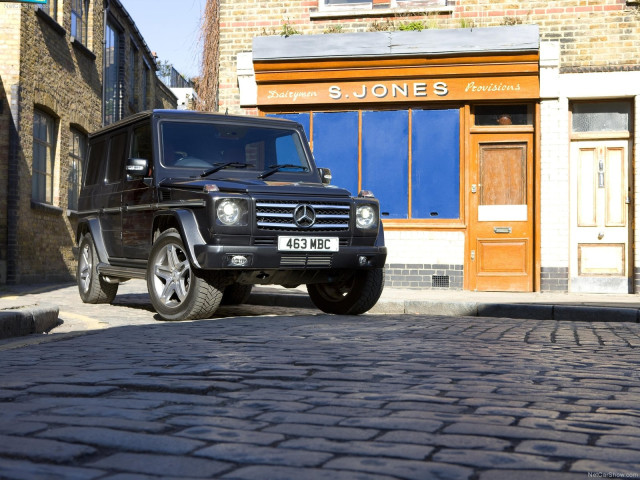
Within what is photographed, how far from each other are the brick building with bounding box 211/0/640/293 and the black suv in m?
5.12

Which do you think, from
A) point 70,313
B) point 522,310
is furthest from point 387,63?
point 70,313

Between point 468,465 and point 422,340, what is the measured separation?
3.69m

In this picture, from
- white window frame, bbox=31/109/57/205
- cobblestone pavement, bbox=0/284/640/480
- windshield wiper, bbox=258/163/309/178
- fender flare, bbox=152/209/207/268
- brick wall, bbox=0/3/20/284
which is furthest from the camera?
white window frame, bbox=31/109/57/205

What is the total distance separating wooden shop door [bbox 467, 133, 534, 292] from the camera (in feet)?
45.7

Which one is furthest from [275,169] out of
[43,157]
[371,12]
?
[43,157]

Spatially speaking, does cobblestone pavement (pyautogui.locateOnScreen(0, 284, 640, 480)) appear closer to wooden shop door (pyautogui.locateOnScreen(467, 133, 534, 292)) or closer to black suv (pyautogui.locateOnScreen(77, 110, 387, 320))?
black suv (pyautogui.locateOnScreen(77, 110, 387, 320))

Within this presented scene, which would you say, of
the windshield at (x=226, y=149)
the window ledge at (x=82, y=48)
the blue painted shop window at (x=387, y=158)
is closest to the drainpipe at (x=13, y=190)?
the window ledge at (x=82, y=48)

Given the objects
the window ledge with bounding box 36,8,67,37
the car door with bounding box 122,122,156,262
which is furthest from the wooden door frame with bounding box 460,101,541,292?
the window ledge with bounding box 36,8,67,37

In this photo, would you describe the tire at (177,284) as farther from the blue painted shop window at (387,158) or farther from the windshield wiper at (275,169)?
the blue painted shop window at (387,158)

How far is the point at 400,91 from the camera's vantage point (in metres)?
14.2

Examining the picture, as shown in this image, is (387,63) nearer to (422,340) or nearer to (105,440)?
(422,340)

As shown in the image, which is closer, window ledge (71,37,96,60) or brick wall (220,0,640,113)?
brick wall (220,0,640,113)

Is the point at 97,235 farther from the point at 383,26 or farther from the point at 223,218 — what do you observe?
the point at 383,26

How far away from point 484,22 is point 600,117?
239 cm
